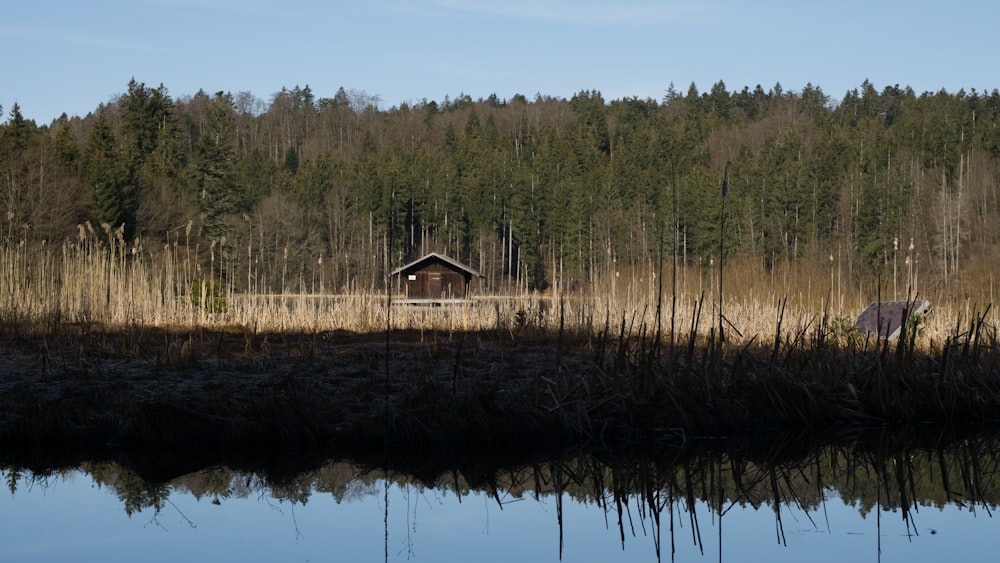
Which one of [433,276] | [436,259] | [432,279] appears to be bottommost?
[432,279]

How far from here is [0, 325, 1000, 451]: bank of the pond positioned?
5.99 metres

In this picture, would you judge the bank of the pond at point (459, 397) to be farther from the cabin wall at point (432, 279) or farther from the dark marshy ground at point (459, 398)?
the cabin wall at point (432, 279)

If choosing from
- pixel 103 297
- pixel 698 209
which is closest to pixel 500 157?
pixel 698 209

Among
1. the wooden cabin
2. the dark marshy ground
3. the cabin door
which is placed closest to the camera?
the dark marshy ground

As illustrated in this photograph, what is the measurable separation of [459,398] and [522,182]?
70.6m

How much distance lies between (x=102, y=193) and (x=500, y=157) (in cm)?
4679

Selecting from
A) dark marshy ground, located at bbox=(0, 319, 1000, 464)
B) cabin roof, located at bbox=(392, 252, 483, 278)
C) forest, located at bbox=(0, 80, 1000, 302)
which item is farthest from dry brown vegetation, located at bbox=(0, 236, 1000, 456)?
cabin roof, located at bbox=(392, 252, 483, 278)

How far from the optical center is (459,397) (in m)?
6.34

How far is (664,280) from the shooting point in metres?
18.3

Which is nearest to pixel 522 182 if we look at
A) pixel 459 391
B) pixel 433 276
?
pixel 433 276

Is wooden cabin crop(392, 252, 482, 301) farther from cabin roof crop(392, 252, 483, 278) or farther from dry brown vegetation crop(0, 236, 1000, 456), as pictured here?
dry brown vegetation crop(0, 236, 1000, 456)

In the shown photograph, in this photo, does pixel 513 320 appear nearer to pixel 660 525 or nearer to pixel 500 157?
pixel 660 525

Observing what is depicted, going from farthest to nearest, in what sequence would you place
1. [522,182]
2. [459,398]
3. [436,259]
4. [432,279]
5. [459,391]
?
[522,182]
[432,279]
[436,259]
[459,391]
[459,398]

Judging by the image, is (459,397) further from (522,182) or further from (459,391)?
(522,182)
